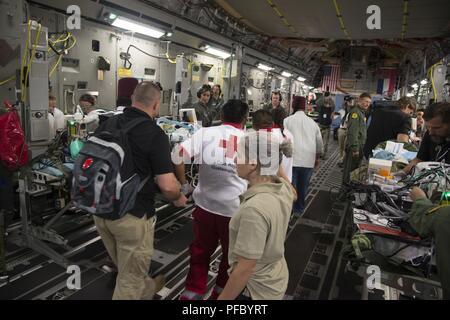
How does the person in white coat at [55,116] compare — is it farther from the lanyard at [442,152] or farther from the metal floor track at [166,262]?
the lanyard at [442,152]

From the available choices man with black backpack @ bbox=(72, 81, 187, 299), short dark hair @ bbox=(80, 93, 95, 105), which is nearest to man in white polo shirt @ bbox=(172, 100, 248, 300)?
man with black backpack @ bbox=(72, 81, 187, 299)

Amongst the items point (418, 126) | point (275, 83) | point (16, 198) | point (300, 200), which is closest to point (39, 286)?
point (16, 198)

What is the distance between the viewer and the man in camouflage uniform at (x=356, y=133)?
537 centimetres

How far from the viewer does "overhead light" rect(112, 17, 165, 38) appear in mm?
5336

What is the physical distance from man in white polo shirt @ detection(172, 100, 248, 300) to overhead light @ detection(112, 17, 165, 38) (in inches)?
147

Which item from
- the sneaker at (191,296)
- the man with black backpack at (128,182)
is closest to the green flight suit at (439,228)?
the man with black backpack at (128,182)

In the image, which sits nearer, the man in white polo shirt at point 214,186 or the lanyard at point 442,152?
the man in white polo shirt at point 214,186

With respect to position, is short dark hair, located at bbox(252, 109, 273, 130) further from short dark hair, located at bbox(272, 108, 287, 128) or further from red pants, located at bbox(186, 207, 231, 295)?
red pants, located at bbox(186, 207, 231, 295)

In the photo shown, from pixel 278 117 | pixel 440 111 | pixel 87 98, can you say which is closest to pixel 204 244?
pixel 278 117

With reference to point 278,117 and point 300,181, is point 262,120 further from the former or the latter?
point 300,181

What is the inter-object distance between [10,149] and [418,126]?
7.48 meters

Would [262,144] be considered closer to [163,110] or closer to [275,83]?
Answer: [163,110]

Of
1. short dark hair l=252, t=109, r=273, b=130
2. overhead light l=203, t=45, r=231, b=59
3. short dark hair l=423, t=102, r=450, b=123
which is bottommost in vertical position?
short dark hair l=252, t=109, r=273, b=130

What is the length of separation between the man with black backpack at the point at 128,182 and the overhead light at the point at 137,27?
12.2ft
